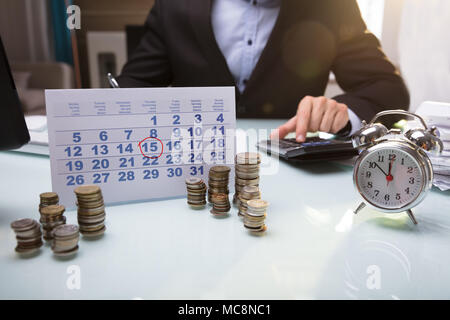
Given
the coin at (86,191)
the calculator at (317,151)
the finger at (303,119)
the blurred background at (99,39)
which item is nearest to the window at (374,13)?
the blurred background at (99,39)

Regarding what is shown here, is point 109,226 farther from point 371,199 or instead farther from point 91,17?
point 91,17

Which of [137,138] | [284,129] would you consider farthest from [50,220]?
[284,129]

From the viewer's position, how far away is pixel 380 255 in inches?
18.0

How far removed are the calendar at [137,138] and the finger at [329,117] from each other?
456 mm

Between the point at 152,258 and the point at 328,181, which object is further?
the point at 328,181

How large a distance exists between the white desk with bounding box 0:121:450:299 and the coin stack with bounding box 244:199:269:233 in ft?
0.05

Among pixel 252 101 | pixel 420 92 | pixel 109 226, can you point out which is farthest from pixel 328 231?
pixel 420 92

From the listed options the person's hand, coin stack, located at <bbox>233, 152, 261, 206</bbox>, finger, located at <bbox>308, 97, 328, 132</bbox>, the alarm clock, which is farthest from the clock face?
finger, located at <bbox>308, 97, 328, 132</bbox>

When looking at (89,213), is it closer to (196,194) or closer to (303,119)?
(196,194)

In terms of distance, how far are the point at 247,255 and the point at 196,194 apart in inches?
7.3

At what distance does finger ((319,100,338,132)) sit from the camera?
104cm

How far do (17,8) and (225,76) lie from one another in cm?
463

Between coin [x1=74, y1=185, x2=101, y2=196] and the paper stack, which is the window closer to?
the paper stack
